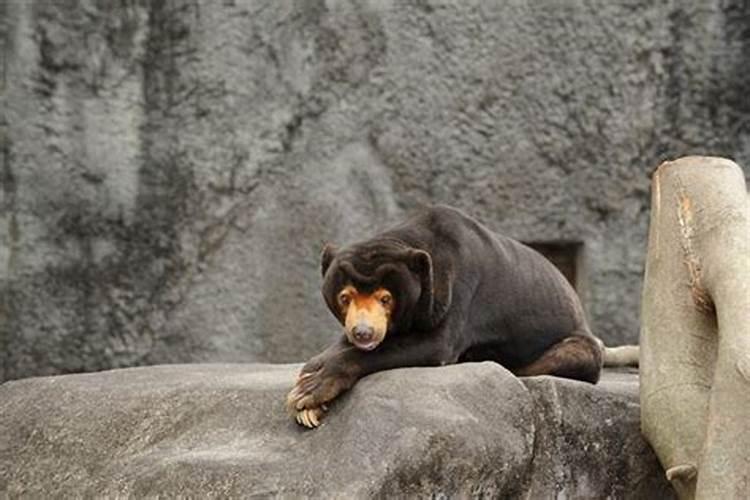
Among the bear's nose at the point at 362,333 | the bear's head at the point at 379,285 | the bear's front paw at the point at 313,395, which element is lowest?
the bear's front paw at the point at 313,395

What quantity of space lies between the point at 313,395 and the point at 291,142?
4465 millimetres

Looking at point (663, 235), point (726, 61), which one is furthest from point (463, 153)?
point (663, 235)

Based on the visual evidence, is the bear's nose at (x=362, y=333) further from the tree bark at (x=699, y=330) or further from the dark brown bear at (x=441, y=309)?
the tree bark at (x=699, y=330)

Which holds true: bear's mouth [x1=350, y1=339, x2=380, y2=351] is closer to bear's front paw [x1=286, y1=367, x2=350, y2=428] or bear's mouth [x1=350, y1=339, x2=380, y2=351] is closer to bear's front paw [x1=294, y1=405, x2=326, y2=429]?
bear's front paw [x1=286, y1=367, x2=350, y2=428]

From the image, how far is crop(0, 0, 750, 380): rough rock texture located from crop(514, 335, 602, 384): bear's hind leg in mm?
3357

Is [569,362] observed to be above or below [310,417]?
below

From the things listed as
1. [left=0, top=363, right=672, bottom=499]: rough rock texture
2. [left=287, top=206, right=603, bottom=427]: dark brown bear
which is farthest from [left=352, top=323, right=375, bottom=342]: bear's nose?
[left=0, top=363, right=672, bottom=499]: rough rock texture

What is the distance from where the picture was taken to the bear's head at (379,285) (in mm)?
5324

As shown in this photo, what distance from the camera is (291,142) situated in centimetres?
948

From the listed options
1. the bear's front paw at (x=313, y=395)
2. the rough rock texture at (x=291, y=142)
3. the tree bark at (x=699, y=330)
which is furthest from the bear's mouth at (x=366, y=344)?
the rough rock texture at (x=291, y=142)

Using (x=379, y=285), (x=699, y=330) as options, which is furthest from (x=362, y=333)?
(x=699, y=330)

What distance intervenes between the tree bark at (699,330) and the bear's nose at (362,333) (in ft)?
2.95

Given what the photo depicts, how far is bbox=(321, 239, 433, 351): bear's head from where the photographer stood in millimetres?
5324

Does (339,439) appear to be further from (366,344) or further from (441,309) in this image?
(441,309)
